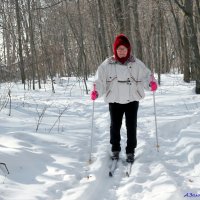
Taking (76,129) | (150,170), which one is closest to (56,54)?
(76,129)

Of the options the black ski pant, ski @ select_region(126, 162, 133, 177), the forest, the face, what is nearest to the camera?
ski @ select_region(126, 162, 133, 177)

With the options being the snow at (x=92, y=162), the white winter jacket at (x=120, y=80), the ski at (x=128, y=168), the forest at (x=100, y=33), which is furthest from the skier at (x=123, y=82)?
the forest at (x=100, y=33)

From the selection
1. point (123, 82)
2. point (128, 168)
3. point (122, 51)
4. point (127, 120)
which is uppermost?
point (122, 51)

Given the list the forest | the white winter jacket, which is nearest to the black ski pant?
the white winter jacket

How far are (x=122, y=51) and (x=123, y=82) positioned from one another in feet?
1.55

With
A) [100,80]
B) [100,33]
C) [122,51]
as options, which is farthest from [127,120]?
[100,33]

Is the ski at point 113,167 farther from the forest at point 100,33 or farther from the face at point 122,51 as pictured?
the forest at point 100,33

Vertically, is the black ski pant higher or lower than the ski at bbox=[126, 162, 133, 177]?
higher

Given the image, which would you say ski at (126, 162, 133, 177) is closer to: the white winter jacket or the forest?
the white winter jacket

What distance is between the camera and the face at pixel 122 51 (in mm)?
5141

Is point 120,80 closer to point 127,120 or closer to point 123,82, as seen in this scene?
point 123,82

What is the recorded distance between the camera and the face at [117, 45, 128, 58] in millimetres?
5141

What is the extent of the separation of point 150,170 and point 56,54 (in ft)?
59.4

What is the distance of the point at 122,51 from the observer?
5.14 metres
